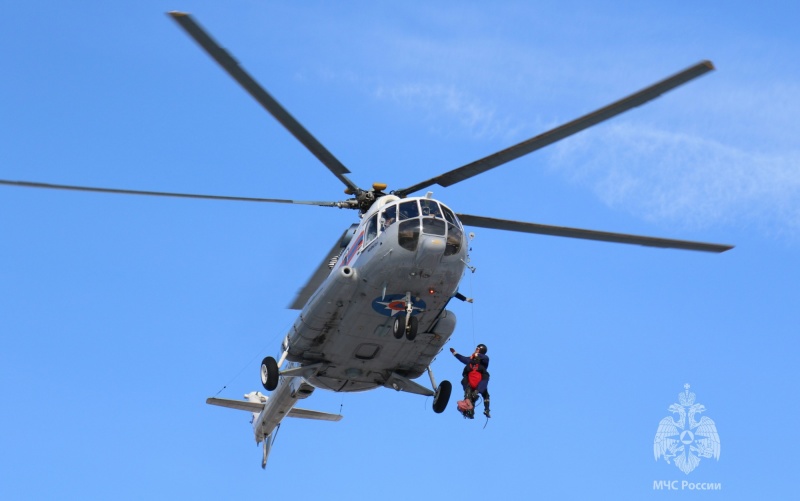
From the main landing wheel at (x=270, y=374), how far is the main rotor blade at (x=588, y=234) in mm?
5318

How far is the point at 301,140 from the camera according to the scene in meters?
22.2

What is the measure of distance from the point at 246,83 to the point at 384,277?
4669 millimetres

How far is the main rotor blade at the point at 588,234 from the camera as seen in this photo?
2412 cm

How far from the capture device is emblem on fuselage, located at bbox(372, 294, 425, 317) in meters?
22.4

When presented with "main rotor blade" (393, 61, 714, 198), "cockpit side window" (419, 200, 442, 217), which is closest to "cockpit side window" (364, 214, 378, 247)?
"cockpit side window" (419, 200, 442, 217)

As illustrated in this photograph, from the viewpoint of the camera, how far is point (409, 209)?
72.8 feet

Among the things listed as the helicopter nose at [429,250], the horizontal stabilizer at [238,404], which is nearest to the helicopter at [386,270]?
the helicopter nose at [429,250]

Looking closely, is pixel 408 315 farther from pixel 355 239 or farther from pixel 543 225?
pixel 543 225

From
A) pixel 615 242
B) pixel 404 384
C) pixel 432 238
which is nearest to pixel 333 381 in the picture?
pixel 404 384

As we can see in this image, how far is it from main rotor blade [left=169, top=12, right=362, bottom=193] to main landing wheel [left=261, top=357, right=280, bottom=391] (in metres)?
4.29

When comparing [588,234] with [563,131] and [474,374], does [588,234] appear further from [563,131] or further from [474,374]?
[563,131]

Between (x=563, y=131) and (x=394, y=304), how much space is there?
4.94 metres

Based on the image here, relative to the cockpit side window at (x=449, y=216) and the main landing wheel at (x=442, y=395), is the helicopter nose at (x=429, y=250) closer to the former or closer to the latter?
the cockpit side window at (x=449, y=216)

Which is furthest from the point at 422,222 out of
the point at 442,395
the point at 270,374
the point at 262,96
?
the point at 270,374
